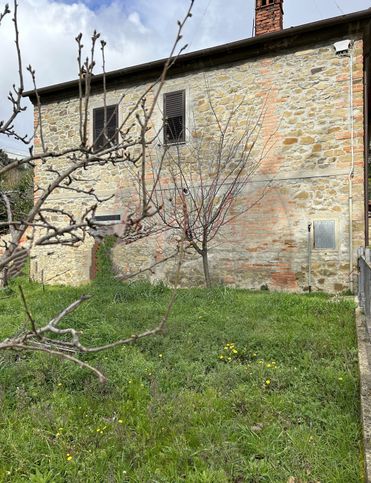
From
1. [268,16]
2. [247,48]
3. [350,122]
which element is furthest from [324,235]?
[268,16]

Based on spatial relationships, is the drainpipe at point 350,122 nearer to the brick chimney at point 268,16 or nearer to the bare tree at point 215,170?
the bare tree at point 215,170

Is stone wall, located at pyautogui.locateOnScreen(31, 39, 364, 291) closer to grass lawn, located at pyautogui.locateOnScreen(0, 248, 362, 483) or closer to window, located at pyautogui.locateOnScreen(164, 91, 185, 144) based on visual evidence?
window, located at pyautogui.locateOnScreen(164, 91, 185, 144)

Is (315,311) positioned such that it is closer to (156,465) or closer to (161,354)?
(161,354)

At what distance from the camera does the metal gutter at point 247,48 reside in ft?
25.1

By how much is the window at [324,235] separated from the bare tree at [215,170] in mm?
1441

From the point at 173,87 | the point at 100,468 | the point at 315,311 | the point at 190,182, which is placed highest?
the point at 173,87

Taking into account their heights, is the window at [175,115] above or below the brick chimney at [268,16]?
below

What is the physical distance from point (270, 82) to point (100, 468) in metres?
8.33

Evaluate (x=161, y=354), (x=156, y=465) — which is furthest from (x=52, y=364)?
(x=156, y=465)

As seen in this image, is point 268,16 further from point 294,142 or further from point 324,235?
point 324,235

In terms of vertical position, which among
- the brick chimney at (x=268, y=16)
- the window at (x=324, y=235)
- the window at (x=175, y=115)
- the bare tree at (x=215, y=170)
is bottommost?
the window at (x=324, y=235)

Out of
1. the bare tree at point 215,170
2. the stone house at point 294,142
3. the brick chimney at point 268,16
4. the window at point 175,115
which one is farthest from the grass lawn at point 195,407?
the brick chimney at point 268,16

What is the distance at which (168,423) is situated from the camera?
294 centimetres

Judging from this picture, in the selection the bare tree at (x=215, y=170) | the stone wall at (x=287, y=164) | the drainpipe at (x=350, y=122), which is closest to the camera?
the drainpipe at (x=350, y=122)
